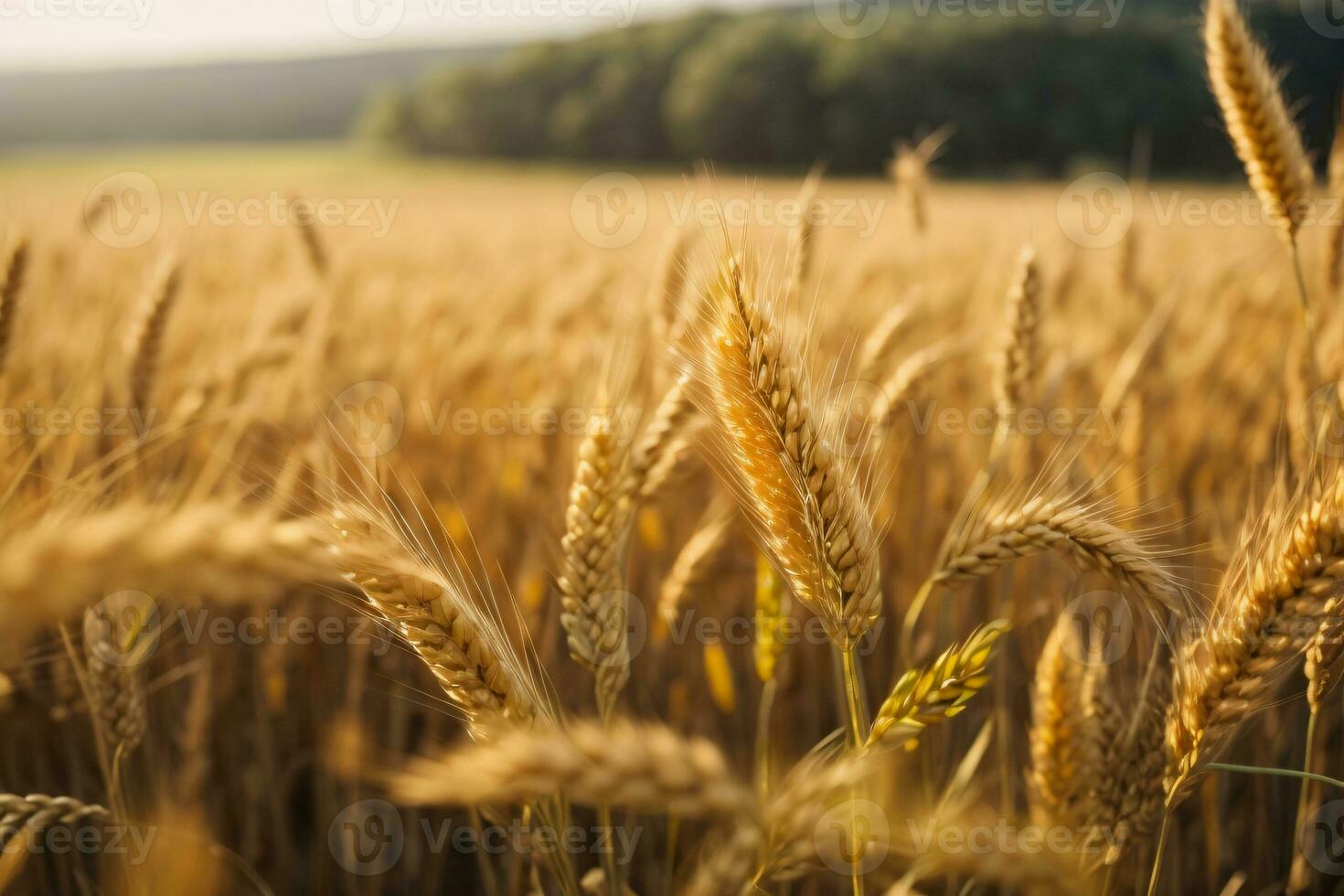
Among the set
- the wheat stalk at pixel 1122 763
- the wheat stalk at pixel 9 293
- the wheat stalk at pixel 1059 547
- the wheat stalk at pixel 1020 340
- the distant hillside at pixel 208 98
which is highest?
the distant hillside at pixel 208 98

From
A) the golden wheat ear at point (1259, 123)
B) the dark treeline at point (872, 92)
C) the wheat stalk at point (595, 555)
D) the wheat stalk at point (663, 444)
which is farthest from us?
the dark treeline at point (872, 92)

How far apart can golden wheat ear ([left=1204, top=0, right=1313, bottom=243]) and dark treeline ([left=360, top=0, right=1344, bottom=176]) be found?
35.3m

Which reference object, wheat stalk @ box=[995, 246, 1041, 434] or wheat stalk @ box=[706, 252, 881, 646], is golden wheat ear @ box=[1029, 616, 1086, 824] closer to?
wheat stalk @ box=[706, 252, 881, 646]

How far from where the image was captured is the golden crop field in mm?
772

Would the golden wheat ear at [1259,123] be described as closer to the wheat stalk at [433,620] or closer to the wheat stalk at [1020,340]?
the wheat stalk at [1020,340]

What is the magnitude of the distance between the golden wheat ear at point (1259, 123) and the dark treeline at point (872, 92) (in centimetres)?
3531

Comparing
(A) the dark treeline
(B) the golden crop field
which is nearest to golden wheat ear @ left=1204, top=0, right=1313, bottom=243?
(B) the golden crop field

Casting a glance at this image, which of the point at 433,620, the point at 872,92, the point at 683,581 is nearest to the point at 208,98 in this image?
the point at 872,92

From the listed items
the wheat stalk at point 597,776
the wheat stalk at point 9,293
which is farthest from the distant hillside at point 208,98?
the wheat stalk at point 597,776

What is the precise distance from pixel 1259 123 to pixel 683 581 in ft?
4.09

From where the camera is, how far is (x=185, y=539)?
52cm

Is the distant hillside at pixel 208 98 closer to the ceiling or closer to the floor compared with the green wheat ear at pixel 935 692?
closer to the ceiling

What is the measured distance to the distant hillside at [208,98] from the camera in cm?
4997

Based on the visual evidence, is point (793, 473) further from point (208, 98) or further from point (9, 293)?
point (208, 98)
